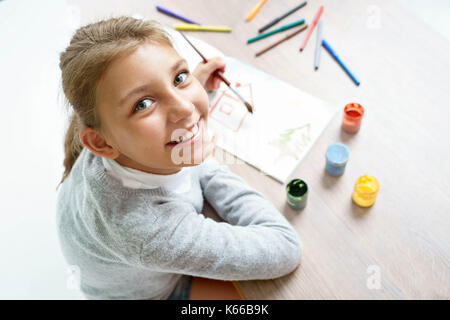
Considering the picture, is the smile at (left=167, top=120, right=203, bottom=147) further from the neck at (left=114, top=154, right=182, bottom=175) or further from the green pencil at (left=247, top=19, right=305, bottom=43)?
the green pencil at (left=247, top=19, right=305, bottom=43)

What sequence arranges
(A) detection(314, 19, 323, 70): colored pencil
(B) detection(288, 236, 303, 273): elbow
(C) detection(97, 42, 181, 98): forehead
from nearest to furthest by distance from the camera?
1. (C) detection(97, 42, 181, 98): forehead
2. (B) detection(288, 236, 303, 273): elbow
3. (A) detection(314, 19, 323, 70): colored pencil

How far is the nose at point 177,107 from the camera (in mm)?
596

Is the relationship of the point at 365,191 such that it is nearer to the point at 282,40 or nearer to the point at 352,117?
the point at 352,117

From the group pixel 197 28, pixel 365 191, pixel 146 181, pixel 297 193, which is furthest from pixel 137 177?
pixel 197 28

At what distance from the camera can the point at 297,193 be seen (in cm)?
74

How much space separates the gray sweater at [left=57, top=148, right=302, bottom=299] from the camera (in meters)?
0.63

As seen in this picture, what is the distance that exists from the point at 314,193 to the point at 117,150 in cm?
38

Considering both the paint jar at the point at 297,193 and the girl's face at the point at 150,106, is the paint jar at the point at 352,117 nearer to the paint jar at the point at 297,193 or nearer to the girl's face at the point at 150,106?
the paint jar at the point at 297,193

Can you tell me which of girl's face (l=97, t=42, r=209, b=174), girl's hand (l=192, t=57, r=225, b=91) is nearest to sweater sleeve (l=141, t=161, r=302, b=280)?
girl's face (l=97, t=42, r=209, b=174)

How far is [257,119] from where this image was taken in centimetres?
88

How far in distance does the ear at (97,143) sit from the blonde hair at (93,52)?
0.01m

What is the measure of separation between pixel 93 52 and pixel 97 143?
146 mm

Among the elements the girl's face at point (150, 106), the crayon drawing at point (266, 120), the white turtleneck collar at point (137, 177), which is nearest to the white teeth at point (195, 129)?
the girl's face at point (150, 106)
